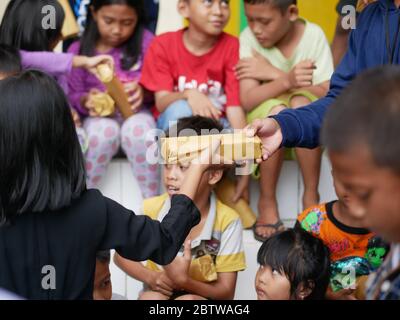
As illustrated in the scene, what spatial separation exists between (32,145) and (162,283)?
1041 mm

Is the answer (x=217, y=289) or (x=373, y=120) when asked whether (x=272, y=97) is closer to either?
(x=217, y=289)

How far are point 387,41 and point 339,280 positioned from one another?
0.90 metres

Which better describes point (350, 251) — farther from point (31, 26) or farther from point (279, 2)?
point (31, 26)

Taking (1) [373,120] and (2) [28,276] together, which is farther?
(2) [28,276]

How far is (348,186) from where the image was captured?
1291 mm

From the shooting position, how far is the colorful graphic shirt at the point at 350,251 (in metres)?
2.60

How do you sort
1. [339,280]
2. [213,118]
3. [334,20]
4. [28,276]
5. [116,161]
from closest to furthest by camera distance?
[28,276] < [339,280] < [213,118] < [116,161] < [334,20]

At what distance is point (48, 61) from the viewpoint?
3.33m

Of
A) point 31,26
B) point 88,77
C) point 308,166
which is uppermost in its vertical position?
point 31,26

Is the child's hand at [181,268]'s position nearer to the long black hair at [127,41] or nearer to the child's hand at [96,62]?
the child's hand at [96,62]

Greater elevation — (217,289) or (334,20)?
(334,20)

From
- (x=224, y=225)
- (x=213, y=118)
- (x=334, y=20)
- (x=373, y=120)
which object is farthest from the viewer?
(x=334, y=20)

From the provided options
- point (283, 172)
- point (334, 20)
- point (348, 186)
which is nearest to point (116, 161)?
point (283, 172)

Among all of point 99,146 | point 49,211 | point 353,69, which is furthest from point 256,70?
point 49,211
